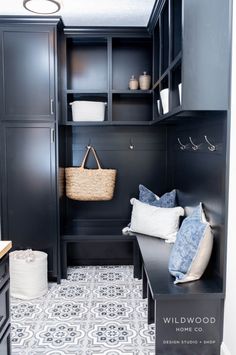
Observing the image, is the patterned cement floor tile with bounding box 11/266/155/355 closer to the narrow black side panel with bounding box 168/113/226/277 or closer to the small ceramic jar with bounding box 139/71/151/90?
the narrow black side panel with bounding box 168/113/226/277

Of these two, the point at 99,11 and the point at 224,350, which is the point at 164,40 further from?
the point at 224,350

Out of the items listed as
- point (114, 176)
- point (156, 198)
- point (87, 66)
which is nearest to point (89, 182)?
point (114, 176)

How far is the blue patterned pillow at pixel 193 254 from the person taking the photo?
1975 millimetres

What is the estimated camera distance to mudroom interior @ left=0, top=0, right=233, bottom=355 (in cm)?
189

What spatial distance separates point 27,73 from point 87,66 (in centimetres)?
78

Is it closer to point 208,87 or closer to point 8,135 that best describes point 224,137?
point 208,87

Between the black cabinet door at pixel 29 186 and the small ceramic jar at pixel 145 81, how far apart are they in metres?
1.02

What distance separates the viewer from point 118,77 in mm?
3469

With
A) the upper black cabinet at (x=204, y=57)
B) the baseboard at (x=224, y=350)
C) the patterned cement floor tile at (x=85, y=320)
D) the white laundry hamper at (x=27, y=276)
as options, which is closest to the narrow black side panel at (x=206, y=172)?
the upper black cabinet at (x=204, y=57)

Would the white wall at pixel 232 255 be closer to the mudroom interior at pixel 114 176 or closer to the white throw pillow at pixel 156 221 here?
the mudroom interior at pixel 114 176

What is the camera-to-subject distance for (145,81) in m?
3.21

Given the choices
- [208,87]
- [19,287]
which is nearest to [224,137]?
[208,87]

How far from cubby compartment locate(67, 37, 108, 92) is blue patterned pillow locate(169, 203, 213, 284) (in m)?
2.02

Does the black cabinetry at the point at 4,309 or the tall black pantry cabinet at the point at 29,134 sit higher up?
the tall black pantry cabinet at the point at 29,134
